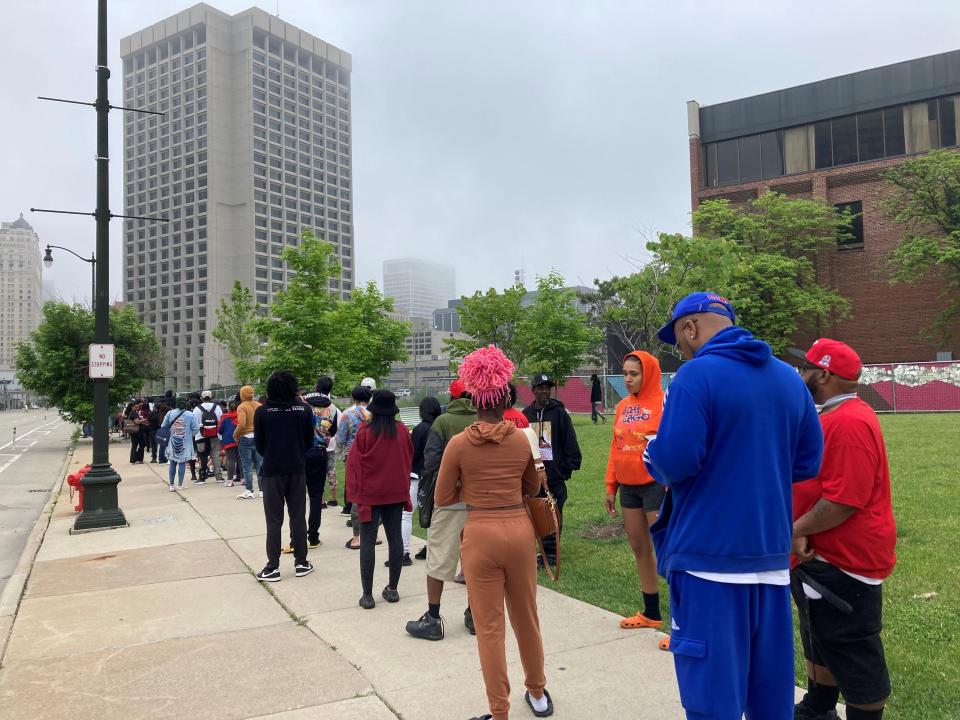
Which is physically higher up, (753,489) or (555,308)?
(555,308)

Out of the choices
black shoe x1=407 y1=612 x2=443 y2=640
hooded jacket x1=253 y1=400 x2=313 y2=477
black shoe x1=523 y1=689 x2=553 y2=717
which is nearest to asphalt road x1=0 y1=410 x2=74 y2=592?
hooded jacket x1=253 y1=400 x2=313 y2=477

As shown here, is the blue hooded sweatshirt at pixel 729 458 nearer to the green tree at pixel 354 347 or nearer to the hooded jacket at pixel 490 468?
the hooded jacket at pixel 490 468

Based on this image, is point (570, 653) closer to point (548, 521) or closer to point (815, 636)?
point (548, 521)

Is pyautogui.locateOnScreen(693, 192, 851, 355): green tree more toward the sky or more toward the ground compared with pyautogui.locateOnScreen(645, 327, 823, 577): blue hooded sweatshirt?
more toward the sky

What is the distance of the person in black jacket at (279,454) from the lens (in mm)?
6793

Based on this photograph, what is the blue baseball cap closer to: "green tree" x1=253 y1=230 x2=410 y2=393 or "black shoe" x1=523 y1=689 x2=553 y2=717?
"black shoe" x1=523 y1=689 x2=553 y2=717

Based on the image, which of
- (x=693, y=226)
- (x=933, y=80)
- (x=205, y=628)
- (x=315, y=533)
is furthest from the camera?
(x=693, y=226)

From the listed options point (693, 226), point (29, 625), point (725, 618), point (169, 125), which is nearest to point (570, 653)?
point (725, 618)

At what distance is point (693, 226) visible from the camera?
39.4m

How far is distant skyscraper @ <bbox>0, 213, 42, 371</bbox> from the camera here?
573 feet

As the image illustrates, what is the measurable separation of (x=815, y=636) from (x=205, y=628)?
176 inches

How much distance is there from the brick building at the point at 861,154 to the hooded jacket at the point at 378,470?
36.0 meters

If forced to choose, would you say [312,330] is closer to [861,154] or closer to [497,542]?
[497,542]

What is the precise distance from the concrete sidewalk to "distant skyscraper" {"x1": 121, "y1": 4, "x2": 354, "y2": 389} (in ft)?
454
